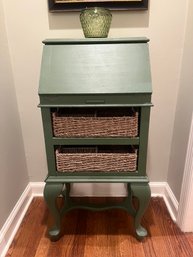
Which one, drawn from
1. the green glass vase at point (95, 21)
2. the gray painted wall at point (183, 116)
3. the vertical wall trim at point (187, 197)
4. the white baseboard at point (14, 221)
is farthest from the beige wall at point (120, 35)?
the white baseboard at point (14, 221)

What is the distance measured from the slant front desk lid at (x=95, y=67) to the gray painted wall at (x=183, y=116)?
36cm

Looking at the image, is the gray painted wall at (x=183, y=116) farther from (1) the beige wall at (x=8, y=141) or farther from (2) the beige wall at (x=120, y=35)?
(1) the beige wall at (x=8, y=141)

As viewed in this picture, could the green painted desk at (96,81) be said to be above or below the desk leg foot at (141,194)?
above

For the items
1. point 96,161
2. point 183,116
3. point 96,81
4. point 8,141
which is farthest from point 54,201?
Answer: point 183,116

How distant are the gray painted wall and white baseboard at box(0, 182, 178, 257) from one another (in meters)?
0.10

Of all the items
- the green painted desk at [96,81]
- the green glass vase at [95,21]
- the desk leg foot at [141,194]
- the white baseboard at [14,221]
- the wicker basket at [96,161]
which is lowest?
the white baseboard at [14,221]

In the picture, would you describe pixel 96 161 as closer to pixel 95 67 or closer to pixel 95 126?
pixel 95 126

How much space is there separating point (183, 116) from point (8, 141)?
109cm

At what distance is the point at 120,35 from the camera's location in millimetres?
1421

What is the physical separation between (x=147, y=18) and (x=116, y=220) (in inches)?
51.3

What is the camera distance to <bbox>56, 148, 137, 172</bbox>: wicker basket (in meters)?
1.20

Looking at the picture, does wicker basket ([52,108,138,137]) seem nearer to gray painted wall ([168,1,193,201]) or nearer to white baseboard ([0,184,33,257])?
gray painted wall ([168,1,193,201])

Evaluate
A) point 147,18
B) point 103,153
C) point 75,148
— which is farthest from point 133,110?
point 147,18

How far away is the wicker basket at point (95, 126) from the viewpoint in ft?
3.75
